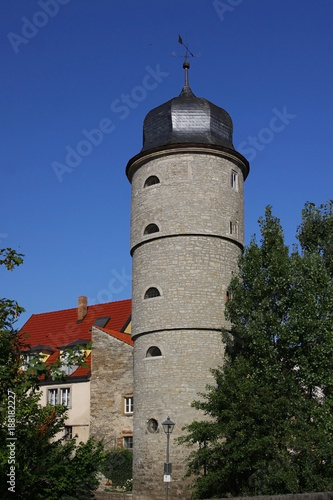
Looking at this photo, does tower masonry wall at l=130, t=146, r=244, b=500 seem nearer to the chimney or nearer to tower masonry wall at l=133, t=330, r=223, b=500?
tower masonry wall at l=133, t=330, r=223, b=500

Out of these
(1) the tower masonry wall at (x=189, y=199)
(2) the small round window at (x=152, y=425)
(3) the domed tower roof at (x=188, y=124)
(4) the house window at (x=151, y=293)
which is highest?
(3) the domed tower roof at (x=188, y=124)

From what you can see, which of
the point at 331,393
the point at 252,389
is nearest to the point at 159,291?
the point at 252,389

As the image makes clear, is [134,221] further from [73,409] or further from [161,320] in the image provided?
[73,409]

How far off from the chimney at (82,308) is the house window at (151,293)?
44.0 feet

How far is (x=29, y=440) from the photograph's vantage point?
424 inches

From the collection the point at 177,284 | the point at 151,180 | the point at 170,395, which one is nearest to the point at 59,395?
the point at 170,395

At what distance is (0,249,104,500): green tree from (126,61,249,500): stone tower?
882cm

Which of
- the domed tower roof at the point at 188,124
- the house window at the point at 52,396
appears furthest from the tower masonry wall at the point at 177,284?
the house window at the point at 52,396

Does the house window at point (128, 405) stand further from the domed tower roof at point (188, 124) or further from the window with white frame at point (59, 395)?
the domed tower roof at point (188, 124)

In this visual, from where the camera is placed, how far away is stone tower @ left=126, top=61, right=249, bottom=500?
67.6 ft

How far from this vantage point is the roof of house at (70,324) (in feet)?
107

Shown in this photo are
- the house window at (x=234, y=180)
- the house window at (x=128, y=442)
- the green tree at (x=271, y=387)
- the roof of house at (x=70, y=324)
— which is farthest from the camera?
the roof of house at (x=70, y=324)

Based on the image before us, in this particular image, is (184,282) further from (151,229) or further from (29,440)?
(29,440)

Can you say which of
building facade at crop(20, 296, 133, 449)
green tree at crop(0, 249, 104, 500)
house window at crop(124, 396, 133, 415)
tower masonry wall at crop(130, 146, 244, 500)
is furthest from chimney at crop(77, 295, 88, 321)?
green tree at crop(0, 249, 104, 500)
